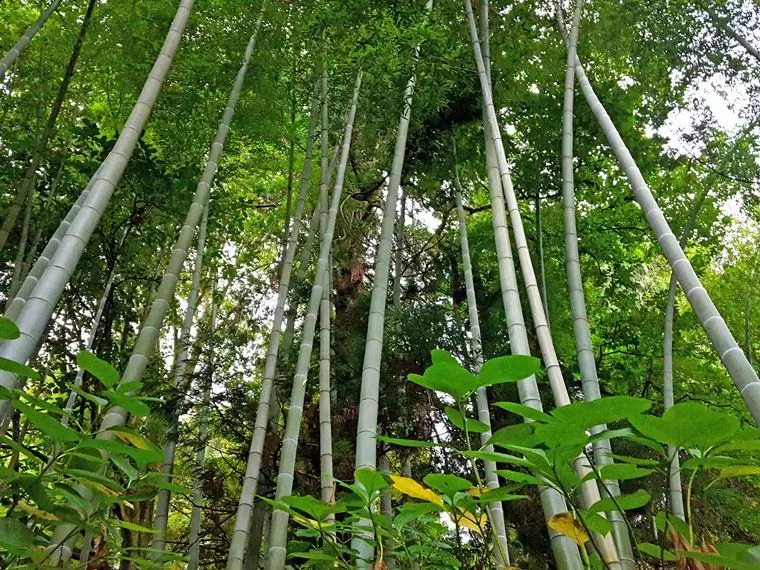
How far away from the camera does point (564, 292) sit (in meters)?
5.72

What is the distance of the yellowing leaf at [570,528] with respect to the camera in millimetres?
731

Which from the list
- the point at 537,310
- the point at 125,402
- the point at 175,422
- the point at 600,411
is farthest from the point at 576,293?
the point at 175,422

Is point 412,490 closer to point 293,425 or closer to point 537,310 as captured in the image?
point 537,310

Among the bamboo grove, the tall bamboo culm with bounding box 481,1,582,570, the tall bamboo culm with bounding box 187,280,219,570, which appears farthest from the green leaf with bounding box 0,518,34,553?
the tall bamboo culm with bounding box 187,280,219,570

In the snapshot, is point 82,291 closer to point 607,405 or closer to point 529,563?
point 529,563

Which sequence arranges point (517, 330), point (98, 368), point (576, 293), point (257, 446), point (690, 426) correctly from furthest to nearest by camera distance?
point (257, 446)
point (576, 293)
point (517, 330)
point (98, 368)
point (690, 426)

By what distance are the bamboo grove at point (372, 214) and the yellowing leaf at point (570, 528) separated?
0.89 m

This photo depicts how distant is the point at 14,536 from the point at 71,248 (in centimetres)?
79

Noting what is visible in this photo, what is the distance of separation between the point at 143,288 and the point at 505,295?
16.5 ft

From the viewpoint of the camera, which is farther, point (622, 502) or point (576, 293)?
point (576, 293)

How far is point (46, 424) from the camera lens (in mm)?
695

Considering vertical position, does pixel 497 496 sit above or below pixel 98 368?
below

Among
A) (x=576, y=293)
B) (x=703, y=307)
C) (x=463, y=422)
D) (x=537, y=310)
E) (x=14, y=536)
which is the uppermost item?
(x=576, y=293)

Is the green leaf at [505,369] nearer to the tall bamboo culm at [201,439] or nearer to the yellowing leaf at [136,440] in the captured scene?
the yellowing leaf at [136,440]
